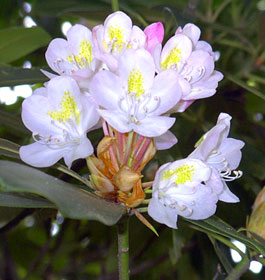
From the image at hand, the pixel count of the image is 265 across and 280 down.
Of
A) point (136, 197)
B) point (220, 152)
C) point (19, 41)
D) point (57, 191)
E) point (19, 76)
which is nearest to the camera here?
point (57, 191)

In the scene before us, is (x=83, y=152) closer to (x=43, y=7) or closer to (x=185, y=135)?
(x=185, y=135)

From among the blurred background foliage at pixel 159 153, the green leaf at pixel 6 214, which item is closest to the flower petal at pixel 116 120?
the blurred background foliage at pixel 159 153

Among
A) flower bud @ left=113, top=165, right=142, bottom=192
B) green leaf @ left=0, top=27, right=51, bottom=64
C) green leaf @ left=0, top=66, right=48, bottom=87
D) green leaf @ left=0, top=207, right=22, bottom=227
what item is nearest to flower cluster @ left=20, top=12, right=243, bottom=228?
flower bud @ left=113, top=165, right=142, bottom=192

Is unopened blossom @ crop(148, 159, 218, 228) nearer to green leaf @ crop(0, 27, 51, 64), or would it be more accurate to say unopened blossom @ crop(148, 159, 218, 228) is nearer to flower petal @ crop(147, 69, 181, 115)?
flower petal @ crop(147, 69, 181, 115)

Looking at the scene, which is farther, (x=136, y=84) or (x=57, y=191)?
(x=136, y=84)

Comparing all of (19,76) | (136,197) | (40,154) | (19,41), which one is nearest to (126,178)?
(136,197)

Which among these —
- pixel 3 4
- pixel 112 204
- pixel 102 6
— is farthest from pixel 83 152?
pixel 3 4

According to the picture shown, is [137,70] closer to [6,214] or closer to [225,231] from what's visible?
[225,231]
